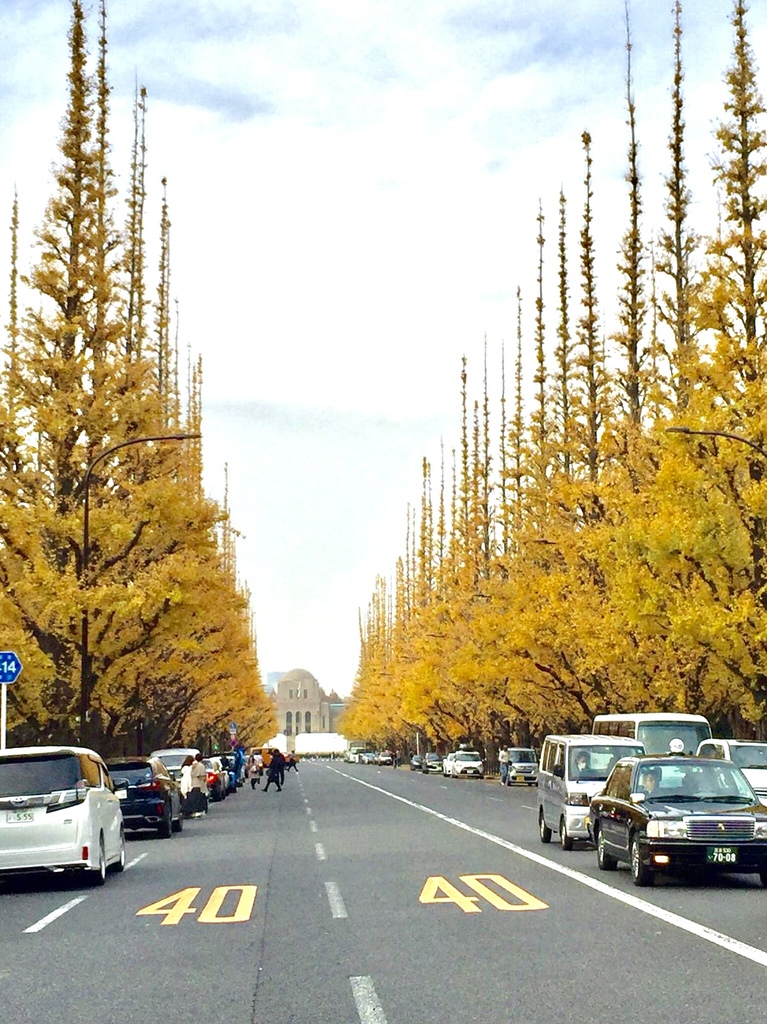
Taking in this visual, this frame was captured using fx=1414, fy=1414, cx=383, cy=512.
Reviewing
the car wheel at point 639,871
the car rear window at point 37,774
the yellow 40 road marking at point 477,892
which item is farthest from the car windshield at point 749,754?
the car rear window at point 37,774

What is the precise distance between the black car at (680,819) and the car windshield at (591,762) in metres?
3.53

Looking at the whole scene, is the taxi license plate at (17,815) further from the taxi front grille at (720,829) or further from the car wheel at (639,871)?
the taxi front grille at (720,829)

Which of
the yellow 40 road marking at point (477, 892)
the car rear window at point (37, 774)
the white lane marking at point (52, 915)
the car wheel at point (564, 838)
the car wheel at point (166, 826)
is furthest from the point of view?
the car wheel at point (166, 826)

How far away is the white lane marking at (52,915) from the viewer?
13.9 m

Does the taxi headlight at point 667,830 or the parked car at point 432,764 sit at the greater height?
the taxi headlight at point 667,830

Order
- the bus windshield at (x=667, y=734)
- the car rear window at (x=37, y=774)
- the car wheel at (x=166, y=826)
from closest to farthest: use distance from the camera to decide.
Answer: the car rear window at (x=37, y=774)
the car wheel at (x=166, y=826)
the bus windshield at (x=667, y=734)

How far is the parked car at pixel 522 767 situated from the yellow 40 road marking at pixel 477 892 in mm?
41804

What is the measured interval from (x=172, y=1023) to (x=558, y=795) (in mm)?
14793

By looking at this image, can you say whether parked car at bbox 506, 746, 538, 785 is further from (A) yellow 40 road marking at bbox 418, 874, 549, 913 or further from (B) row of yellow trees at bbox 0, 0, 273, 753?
(A) yellow 40 road marking at bbox 418, 874, 549, 913

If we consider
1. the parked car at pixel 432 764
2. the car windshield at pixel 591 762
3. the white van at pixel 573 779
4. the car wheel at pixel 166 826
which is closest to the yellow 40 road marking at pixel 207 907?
the white van at pixel 573 779

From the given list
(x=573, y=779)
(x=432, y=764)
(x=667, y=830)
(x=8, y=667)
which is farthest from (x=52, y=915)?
(x=432, y=764)

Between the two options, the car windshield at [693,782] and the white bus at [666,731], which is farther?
the white bus at [666,731]


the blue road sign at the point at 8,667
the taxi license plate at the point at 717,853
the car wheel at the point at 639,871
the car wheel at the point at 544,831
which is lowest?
the car wheel at the point at 544,831

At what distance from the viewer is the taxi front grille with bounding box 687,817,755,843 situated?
53.3ft
